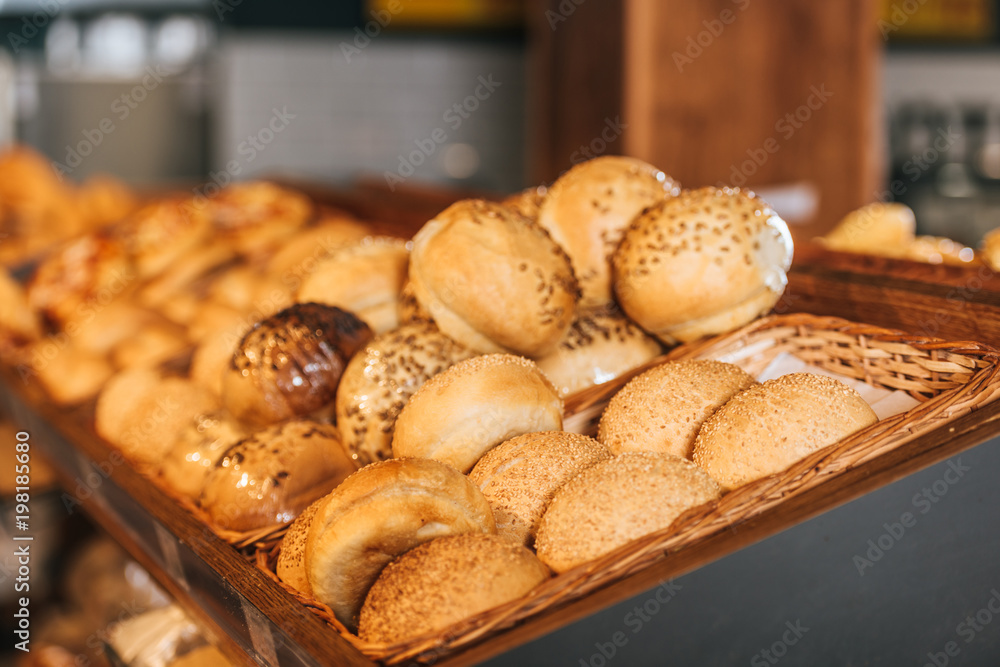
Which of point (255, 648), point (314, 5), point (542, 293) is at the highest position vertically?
Result: point (314, 5)

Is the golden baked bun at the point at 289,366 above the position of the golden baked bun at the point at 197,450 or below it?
above

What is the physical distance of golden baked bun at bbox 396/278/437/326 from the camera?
1348 mm

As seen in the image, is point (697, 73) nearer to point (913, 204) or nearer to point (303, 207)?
point (303, 207)

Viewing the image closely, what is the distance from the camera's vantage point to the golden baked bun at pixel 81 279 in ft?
8.19

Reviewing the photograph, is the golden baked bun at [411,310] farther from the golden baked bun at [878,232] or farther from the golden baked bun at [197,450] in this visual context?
the golden baked bun at [878,232]

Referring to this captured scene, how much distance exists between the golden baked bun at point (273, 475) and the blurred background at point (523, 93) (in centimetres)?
182

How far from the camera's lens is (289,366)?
1.34 m

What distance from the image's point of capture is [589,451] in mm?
1019

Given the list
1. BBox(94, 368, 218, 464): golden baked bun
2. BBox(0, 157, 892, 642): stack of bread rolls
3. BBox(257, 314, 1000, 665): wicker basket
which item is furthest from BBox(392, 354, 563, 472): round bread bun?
BBox(94, 368, 218, 464): golden baked bun

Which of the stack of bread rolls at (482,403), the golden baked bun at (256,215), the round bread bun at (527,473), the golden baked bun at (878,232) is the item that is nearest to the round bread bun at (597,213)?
the stack of bread rolls at (482,403)

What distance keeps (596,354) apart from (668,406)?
304 mm

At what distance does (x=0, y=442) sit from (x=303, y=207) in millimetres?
1209

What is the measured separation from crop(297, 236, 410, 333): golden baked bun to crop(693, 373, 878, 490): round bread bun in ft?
2.49

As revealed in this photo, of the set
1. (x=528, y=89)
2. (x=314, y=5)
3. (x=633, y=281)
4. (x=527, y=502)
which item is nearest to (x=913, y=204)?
(x=528, y=89)
